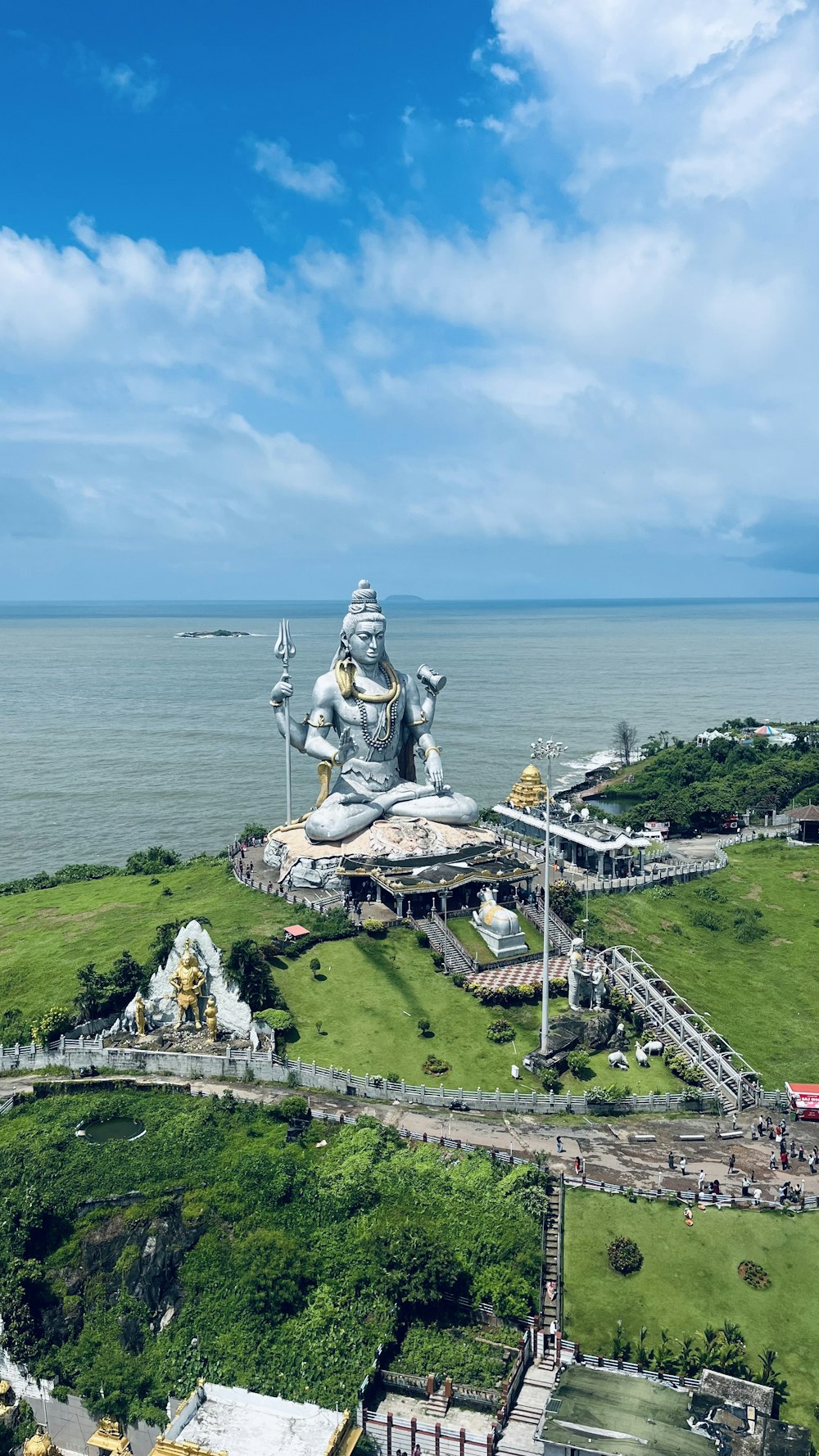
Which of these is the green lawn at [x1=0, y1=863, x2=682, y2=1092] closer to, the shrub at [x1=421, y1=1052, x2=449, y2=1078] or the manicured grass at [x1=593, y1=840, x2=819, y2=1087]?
the shrub at [x1=421, y1=1052, x2=449, y2=1078]

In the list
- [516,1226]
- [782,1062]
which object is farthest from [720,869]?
[516,1226]

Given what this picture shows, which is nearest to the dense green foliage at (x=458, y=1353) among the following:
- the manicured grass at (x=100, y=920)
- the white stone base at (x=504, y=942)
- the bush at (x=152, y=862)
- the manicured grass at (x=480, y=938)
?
the manicured grass at (x=480, y=938)

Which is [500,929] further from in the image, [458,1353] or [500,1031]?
[458,1353]

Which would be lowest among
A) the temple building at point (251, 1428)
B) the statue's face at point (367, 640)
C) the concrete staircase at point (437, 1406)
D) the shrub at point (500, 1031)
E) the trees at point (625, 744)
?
the concrete staircase at point (437, 1406)

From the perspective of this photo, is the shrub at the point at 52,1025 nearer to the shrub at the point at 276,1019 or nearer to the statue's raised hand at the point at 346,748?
the shrub at the point at 276,1019

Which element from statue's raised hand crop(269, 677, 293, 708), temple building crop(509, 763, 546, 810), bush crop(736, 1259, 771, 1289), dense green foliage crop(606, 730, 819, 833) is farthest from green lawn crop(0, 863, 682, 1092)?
dense green foliage crop(606, 730, 819, 833)

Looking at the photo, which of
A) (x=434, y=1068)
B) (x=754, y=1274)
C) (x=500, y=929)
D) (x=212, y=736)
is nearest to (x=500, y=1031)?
(x=434, y=1068)

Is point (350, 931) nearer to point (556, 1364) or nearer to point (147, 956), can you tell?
point (147, 956)
